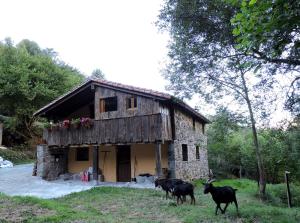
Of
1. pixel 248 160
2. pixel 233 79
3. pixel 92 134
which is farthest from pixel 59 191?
pixel 248 160

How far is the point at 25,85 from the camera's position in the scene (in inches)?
1028

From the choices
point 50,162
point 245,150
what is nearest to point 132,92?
point 50,162

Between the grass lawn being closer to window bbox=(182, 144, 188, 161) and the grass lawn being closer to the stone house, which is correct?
the stone house

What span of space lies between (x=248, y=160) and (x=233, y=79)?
1295 cm

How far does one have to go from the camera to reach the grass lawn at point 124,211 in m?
7.89

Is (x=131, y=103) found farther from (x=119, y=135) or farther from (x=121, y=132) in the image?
(x=119, y=135)

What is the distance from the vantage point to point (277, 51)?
4.93m

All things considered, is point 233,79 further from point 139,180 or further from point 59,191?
point 59,191

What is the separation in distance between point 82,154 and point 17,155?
34.2 feet

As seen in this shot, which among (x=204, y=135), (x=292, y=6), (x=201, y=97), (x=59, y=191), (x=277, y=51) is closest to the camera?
(x=292, y=6)

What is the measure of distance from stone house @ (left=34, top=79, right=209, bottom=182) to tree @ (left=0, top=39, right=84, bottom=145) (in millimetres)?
8580

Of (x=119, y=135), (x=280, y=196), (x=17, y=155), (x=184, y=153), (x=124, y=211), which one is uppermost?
(x=119, y=135)

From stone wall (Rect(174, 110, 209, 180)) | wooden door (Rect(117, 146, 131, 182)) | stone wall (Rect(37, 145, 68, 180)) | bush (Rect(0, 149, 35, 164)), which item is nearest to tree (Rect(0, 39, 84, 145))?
bush (Rect(0, 149, 35, 164))

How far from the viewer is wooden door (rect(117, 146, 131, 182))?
58.4ft
